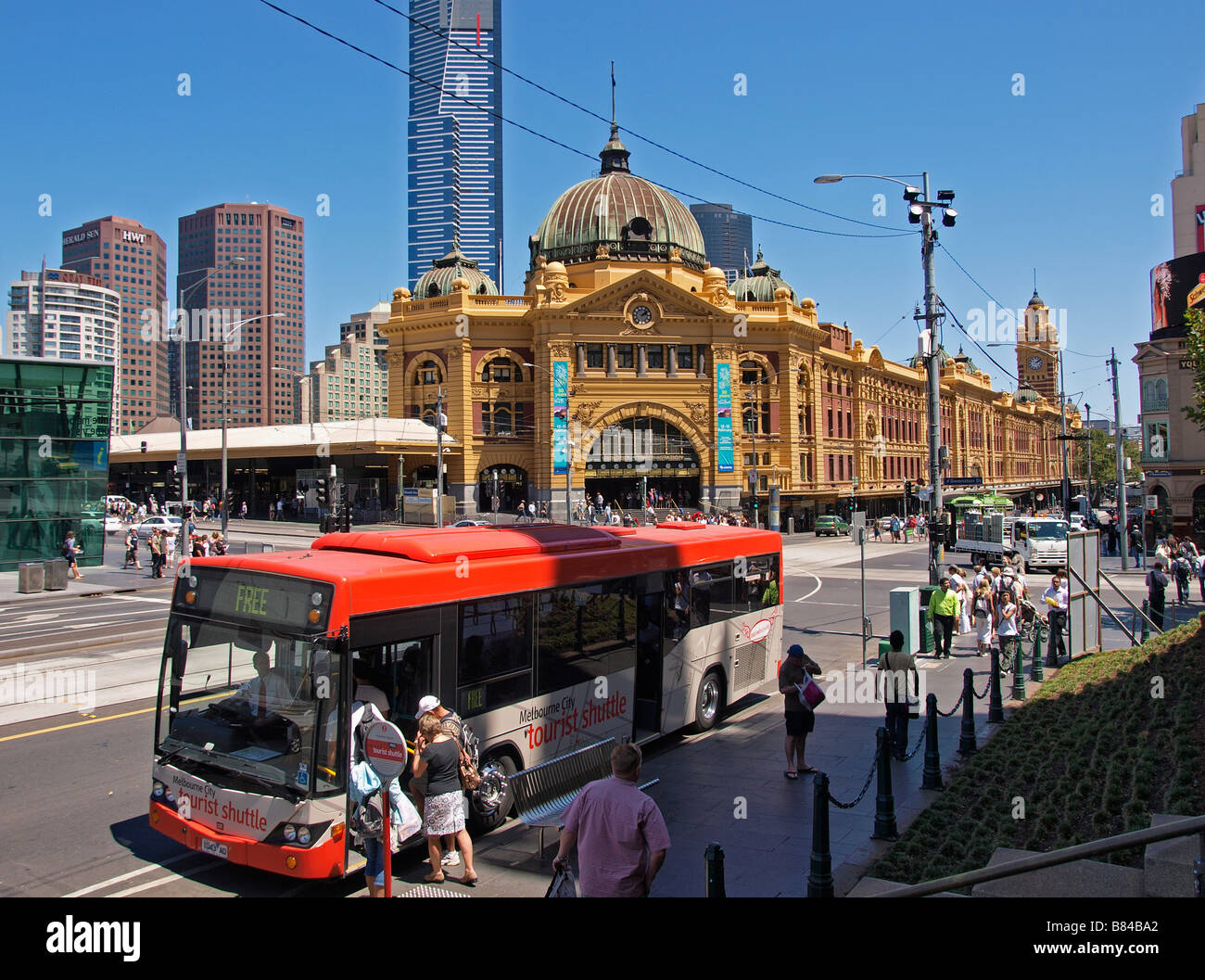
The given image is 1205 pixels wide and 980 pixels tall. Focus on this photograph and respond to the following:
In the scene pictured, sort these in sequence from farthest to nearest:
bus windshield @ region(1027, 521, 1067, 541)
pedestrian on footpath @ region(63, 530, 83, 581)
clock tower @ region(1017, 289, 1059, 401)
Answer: clock tower @ region(1017, 289, 1059, 401), bus windshield @ region(1027, 521, 1067, 541), pedestrian on footpath @ region(63, 530, 83, 581)

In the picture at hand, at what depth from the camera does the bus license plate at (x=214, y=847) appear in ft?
24.0

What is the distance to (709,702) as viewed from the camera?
42.7 feet

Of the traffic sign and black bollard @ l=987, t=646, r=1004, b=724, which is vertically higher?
the traffic sign

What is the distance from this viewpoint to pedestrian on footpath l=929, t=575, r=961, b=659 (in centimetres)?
1792

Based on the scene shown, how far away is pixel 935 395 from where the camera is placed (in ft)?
66.9

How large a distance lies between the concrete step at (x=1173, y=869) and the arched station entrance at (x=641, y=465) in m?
53.0

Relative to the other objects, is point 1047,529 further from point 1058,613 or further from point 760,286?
point 760,286

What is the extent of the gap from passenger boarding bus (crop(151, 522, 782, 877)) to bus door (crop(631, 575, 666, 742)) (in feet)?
0.07

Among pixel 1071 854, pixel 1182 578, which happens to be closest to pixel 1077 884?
pixel 1071 854

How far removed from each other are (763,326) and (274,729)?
59293 mm

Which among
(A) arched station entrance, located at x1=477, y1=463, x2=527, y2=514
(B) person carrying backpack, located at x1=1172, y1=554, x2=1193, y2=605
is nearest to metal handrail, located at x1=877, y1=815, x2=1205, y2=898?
(B) person carrying backpack, located at x1=1172, y1=554, x2=1193, y2=605

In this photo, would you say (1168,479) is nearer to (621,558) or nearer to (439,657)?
(621,558)

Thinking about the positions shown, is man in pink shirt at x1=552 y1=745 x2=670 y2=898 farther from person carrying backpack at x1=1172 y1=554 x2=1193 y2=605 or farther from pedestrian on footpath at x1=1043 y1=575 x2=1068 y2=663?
person carrying backpack at x1=1172 y1=554 x2=1193 y2=605

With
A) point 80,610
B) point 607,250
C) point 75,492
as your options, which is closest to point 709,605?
point 80,610
